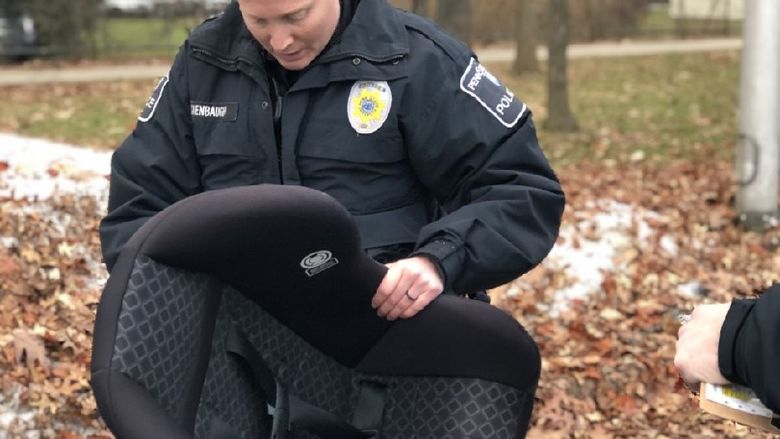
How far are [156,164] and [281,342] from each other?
0.52m

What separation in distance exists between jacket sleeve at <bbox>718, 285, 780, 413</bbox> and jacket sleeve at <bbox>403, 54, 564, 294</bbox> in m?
0.74

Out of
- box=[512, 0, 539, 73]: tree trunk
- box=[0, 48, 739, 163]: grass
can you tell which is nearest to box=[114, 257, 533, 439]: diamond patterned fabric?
box=[0, 48, 739, 163]: grass

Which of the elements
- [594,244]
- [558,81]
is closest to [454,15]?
[558,81]

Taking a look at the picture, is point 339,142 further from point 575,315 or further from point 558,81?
point 558,81

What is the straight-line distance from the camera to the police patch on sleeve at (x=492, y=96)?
2.84 meters

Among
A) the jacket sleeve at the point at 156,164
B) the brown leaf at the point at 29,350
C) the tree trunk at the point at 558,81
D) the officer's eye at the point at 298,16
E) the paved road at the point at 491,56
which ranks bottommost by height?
the paved road at the point at 491,56

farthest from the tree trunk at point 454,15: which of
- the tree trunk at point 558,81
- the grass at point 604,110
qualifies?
the tree trunk at point 558,81

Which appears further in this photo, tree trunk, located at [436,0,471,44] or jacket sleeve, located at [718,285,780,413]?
tree trunk, located at [436,0,471,44]

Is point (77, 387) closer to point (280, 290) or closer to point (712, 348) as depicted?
point (280, 290)

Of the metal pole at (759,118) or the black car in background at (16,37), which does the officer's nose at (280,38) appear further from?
the black car in background at (16,37)

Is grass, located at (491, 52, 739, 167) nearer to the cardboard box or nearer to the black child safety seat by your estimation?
the black child safety seat

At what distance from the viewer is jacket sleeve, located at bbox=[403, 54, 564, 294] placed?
2.69 metres

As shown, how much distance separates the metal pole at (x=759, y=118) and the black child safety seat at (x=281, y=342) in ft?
19.4

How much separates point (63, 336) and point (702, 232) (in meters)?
4.64
